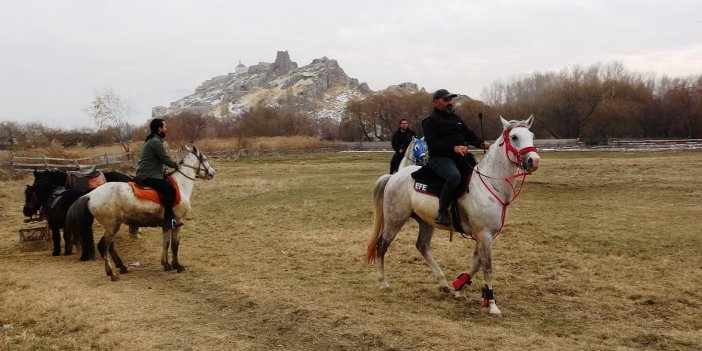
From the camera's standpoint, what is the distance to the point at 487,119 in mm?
64875

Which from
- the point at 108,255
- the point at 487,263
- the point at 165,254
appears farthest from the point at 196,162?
the point at 487,263

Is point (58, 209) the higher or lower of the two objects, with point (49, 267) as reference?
higher

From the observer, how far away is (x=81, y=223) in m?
8.82

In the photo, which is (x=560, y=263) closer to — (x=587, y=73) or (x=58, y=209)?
(x=58, y=209)

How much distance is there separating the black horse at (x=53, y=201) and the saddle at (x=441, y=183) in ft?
22.0

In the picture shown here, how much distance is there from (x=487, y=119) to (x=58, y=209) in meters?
61.0

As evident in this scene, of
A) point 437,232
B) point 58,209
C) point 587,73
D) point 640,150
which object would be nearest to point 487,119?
point 587,73

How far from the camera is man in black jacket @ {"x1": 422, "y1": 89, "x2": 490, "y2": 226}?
643 cm

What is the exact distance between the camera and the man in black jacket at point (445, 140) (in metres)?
6.43

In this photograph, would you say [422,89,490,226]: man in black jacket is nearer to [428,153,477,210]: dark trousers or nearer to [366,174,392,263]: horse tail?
[428,153,477,210]: dark trousers

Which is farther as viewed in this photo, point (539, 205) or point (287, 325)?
point (539, 205)

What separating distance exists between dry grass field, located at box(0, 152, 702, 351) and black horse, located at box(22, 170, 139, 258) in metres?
0.66

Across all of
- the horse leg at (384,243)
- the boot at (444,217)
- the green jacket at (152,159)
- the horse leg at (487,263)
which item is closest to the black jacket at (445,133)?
the boot at (444,217)

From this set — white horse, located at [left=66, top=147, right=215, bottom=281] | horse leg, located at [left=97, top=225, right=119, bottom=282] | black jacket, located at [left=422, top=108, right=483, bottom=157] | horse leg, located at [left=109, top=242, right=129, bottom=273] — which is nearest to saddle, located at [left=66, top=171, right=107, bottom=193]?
white horse, located at [left=66, top=147, right=215, bottom=281]
